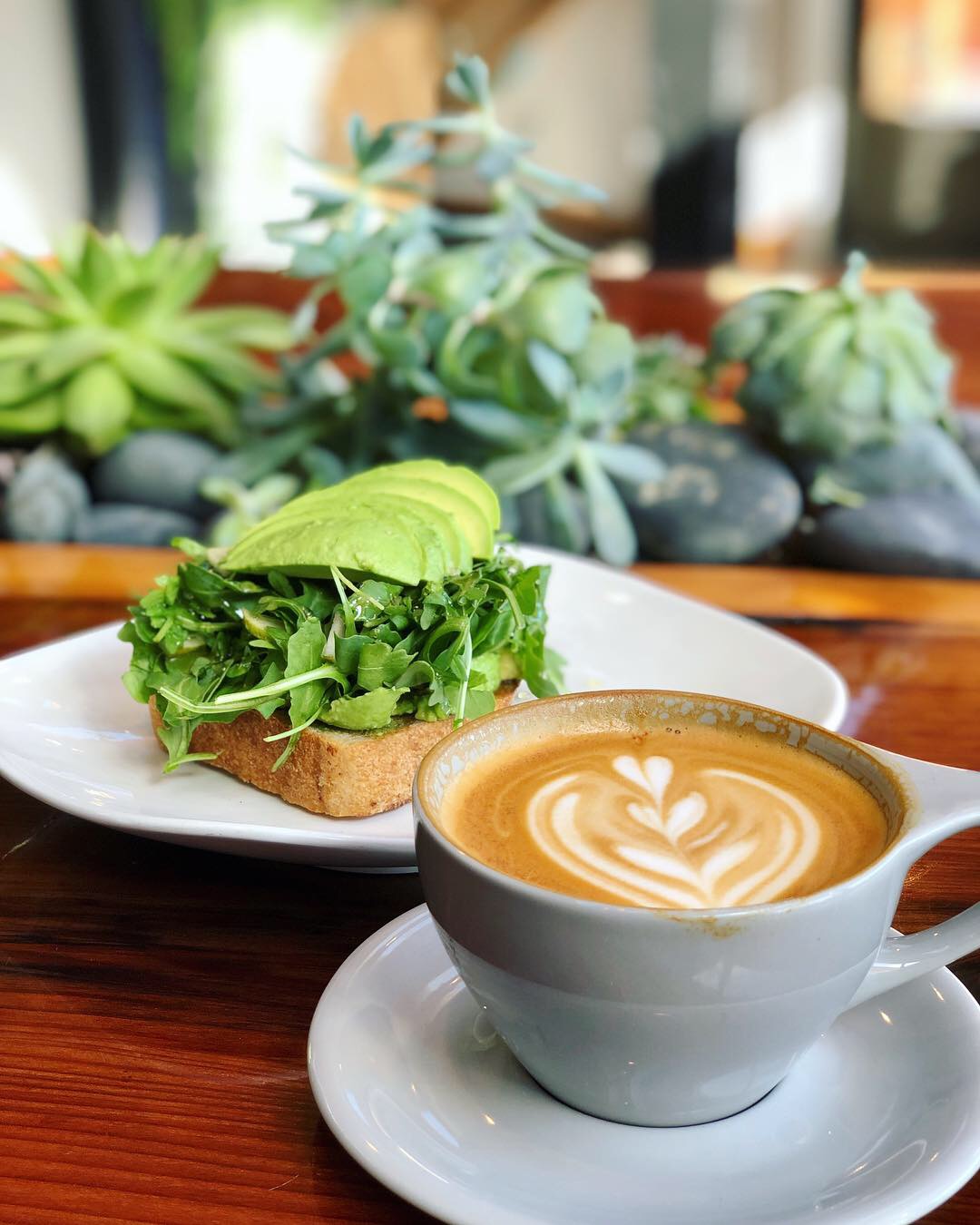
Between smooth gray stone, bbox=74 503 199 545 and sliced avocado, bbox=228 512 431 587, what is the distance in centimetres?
86

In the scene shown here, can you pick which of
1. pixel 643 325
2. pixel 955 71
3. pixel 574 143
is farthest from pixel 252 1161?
pixel 574 143

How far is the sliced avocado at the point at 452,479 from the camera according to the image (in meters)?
1.06

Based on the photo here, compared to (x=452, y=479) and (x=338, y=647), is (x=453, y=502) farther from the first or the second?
(x=338, y=647)

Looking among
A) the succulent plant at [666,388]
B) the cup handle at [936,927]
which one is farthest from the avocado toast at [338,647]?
the succulent plant at [666,388]

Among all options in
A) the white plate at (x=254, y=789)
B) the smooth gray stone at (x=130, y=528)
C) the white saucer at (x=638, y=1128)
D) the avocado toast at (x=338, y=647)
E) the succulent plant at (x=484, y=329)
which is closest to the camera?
the white saucer at (x=638, y=1128)

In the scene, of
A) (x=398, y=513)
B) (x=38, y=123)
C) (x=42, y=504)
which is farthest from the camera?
(x=38, y=123)

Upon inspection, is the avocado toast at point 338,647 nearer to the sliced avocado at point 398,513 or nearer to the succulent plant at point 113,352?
the sliced avocado at point 398,513

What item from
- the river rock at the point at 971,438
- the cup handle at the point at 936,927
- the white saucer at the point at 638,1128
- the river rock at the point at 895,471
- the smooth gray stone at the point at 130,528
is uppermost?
the cup handle at the point at 936,927

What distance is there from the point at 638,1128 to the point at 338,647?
43 centimetres

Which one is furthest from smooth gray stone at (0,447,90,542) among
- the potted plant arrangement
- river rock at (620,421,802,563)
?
river rock at (620,421,802,563)

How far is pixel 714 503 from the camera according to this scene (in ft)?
5.42

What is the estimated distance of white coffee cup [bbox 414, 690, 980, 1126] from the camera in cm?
50

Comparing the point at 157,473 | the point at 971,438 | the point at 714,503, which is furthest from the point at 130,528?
the point at 971,438

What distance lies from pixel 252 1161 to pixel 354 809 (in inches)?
12.5
